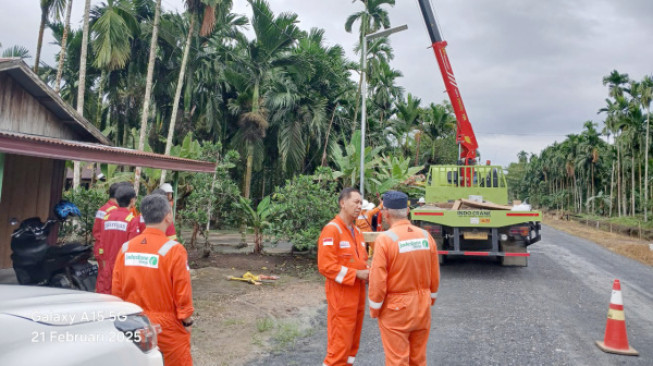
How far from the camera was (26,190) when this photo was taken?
368 inches

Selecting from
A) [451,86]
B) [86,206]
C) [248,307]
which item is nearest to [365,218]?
[248,307]

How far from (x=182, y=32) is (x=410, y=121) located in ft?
58.8

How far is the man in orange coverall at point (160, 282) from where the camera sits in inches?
126

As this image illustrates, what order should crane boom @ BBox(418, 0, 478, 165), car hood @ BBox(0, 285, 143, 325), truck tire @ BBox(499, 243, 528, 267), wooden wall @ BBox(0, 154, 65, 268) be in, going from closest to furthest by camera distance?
car hood @ BBox(0, 285, 143, 325) → wooden wall @ BBox(0, 154, 65, 268) → truck tire @ BBox(499, 243, 528, 267) → crane boom @ BBox(418, 0, 478, 165)

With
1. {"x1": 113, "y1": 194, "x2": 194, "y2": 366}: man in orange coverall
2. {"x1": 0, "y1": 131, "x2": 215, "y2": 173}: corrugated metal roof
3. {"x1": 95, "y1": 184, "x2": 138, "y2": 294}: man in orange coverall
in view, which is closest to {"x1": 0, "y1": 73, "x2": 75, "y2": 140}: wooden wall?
{"x1": 0, "y1": 131, "x2": 215, "y2": 173}: corrugated metal roof

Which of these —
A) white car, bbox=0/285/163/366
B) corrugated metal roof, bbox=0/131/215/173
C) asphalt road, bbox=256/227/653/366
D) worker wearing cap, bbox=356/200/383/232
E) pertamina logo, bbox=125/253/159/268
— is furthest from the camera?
worker wearing cap, bbox=356/200/383/232

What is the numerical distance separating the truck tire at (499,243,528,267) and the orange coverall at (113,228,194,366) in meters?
8.43

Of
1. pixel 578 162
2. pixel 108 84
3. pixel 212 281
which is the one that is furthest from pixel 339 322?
pixel 578 162

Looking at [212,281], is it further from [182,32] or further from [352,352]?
[182,32]

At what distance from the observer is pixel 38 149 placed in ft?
18.3

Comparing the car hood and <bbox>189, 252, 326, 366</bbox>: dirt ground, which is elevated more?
the car hood

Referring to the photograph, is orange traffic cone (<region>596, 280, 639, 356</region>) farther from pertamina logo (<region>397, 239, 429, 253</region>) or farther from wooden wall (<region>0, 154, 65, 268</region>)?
wooden wall (<region>0, 154, 65, 268</region>)

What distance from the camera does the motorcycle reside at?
18.9ft

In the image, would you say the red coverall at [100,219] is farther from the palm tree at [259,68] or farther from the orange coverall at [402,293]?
the palm tree at [259,68]
